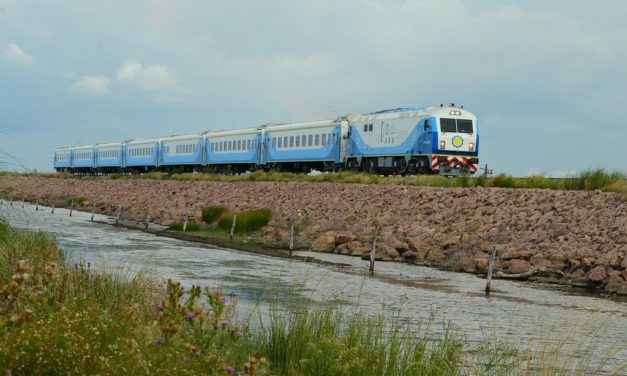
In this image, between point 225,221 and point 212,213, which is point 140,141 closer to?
point 212,213

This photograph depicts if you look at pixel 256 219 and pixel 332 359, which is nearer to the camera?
pixel 332 359

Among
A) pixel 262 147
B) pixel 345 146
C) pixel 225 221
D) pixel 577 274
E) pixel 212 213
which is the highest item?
pixel 262 147

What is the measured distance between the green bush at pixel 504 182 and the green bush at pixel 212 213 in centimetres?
1126

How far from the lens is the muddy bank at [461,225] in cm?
2205

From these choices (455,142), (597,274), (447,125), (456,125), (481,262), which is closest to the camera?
(597,274)

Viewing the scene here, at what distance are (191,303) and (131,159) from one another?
241 ft

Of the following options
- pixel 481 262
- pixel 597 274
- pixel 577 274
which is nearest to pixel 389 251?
pixel 481 262

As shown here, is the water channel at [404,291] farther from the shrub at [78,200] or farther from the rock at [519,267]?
the shrub at [78,200]

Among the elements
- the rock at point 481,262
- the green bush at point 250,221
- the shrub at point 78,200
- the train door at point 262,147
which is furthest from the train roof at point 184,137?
the rock at point 481,262

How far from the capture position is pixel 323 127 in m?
47.6

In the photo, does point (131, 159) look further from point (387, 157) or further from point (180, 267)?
point (180, 267)

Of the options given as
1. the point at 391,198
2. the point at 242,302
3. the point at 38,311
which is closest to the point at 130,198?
the point at 391,198

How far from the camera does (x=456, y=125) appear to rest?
39656mm

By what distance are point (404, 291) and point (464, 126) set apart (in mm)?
22796
